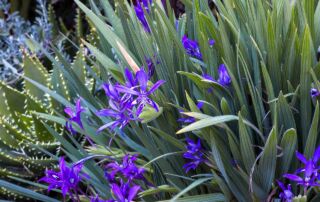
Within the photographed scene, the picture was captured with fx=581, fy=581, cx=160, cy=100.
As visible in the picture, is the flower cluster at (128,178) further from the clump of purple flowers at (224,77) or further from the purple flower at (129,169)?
the clump of purple flowers at (224,77)

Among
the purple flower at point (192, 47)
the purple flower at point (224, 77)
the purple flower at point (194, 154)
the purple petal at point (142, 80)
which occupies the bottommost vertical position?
the purple flower at point (194, 154)

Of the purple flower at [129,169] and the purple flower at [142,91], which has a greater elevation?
the purple flower at [142,91]

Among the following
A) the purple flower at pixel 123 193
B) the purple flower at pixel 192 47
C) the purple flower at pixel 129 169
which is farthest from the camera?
the purple flower at pixel 192 47

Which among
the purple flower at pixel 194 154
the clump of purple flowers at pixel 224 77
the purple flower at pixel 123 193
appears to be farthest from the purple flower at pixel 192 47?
the purple flower at pixel 123 193

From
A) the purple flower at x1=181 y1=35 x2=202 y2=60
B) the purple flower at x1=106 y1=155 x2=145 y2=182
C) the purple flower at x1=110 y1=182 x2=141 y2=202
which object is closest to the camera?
the purple flower at x1=110 y1=182 x2=141 y2=202

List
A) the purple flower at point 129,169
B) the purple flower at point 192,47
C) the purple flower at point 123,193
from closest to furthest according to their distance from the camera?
the purple flower at point 123,193 < the purple flower at point 129,169 < the purple flower at point 192,47

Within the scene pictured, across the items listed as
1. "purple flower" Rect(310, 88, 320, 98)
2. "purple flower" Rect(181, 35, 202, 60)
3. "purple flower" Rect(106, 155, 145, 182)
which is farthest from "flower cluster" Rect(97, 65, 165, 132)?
"purple flower" Rect(310, 88, 320, 98)

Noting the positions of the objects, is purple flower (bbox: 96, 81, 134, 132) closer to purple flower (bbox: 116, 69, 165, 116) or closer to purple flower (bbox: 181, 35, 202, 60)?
purple flower (bbox: 116, 69, 165, 116)

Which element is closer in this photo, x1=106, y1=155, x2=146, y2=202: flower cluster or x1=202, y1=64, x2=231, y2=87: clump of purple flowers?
x1=106, y1=155, x2=146, y2=202: flower cluster

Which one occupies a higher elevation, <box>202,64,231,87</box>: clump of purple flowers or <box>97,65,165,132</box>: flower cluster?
<box>97,65,165,132</box>: flower cluster
